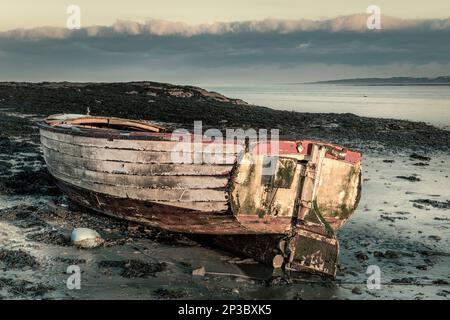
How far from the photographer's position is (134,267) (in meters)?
7.23

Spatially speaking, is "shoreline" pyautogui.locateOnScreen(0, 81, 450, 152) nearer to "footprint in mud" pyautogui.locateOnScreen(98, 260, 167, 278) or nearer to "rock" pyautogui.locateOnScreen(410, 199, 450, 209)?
"rock" pyautogui.locateOnScreen(410, 199, 450, 209)

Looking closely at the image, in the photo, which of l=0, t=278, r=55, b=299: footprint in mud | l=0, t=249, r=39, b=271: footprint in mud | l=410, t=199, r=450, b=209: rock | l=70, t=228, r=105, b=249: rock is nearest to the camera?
l=0, t=278, r=55, b=299: footprint in mud

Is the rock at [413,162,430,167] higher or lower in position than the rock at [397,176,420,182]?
higher

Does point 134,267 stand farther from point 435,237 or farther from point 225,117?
point 225,117

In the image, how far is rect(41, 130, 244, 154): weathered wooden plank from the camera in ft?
24.7

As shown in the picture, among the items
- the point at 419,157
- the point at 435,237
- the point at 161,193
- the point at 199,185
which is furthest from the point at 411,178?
Answer: the point at 161,193

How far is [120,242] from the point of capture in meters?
8.29

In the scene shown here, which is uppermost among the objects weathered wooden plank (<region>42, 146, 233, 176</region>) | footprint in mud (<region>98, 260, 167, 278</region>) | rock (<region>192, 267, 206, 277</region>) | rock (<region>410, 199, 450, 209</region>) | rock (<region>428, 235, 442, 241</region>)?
weathered wooden plank (<region>42, 146, 233, 176</region>)

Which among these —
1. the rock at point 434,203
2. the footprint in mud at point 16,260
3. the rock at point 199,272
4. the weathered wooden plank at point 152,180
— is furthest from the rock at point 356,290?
the rock at point 434,203

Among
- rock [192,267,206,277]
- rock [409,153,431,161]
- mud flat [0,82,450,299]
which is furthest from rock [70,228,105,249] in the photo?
rock [409,153,431,161]

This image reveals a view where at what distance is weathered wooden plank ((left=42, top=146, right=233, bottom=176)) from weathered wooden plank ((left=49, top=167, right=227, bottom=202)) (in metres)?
0.28

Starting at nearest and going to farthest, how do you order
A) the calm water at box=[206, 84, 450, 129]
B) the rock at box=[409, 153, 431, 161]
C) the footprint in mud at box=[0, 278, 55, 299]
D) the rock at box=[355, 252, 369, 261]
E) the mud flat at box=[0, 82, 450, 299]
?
1. the footprint in mud at box=[0, 278, 55, 299]
2. the mud flat at box=[0, 82, 450, 299]
3. the rock at box=[355, 252, 369, 261]
4. the rock at box=[409, 153, 431, 161]
5. the calm water at box=[206, 84, 450, 129]

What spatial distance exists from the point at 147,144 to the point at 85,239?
1796 mm
